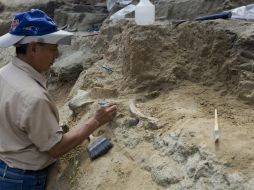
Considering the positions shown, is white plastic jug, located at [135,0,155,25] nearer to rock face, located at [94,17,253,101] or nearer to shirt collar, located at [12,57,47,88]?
rock face, located at [94,17,253,101]

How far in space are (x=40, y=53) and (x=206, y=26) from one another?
1.33 metres

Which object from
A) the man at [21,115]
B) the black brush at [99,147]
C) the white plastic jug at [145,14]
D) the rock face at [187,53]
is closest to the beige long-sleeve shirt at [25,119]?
the man at [21,115]

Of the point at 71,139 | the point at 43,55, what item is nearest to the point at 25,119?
the point at 71,139

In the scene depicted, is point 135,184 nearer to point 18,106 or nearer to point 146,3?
point 18,106

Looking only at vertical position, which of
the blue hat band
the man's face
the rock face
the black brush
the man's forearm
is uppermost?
the blue hat band

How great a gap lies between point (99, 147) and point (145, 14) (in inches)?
47.7

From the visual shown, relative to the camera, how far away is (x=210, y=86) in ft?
11.4

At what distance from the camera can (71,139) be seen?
117 inches

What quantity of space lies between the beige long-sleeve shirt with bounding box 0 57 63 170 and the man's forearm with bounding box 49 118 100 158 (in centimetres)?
5

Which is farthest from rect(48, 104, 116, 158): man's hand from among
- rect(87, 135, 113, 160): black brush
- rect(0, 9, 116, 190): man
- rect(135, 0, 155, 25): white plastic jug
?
rect(135, 0, 155, 25): white plastic jug

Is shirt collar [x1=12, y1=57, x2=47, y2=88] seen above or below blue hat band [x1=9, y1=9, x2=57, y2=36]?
below

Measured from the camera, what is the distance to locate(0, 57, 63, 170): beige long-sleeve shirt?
2.79 metres

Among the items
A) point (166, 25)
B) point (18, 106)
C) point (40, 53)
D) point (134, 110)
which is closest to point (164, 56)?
point (166, 25)

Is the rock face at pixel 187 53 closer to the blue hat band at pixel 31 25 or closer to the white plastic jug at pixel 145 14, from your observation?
the white plastic jug at pixel 145 14
